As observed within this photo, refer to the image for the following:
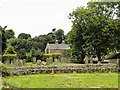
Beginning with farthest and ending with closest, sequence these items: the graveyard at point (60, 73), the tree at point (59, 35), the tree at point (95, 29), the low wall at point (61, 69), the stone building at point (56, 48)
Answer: the tree at point (59, 35) < the stone building at point (56, 48) < the tree at point (95, 29) < the low wall at point (61, 69) < the graveyard at point (60, 73)

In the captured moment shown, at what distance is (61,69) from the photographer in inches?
749

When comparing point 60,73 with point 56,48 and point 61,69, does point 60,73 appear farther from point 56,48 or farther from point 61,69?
point 56,48

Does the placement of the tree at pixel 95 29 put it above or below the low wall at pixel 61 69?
above

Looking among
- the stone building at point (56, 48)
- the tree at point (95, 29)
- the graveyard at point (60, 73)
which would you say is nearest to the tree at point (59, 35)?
the stone building at point (56, 48)

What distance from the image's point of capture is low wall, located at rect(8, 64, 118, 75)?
709 inches

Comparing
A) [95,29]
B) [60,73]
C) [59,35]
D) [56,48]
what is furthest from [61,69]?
[59,35]

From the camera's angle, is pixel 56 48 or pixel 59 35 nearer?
pixel 56 48

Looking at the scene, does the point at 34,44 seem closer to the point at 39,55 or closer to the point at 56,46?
the point at 56,46

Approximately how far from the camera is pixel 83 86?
12539mm

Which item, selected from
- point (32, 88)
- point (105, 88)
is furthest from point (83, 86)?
point (32, 88)

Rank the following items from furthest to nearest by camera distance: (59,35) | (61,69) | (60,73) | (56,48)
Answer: (59,35) → (56,48) → (61,69) → (60,73)

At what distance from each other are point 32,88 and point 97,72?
8.55 meters

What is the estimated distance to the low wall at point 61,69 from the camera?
18.0m

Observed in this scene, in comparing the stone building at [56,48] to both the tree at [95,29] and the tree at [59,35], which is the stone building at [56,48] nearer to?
the tree at [59,35]
